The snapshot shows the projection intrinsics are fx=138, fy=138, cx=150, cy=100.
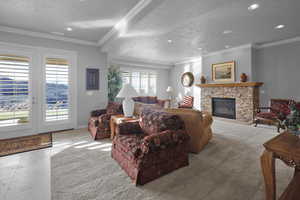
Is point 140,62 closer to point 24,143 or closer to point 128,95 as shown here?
point 128,95

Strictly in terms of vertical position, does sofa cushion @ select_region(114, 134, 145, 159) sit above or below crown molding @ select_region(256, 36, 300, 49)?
below

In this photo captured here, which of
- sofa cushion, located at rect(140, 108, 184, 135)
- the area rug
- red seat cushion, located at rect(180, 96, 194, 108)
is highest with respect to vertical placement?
red seat cushion, located at rect(180, 96, 194, 108)

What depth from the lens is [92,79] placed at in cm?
473

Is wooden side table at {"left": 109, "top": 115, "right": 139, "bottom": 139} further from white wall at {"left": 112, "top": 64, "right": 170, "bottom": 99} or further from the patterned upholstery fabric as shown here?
white wall at {"left": 112, "top": 64, "right": 170, "bottom": 99}

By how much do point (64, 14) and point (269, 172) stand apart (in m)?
4.26

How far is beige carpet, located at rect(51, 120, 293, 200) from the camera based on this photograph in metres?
1.64

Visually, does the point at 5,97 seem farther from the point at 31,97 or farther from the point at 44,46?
the point at 44,46

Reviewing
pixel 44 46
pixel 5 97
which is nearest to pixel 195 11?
pixel 44 46

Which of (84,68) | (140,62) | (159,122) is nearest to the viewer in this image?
(159,122)

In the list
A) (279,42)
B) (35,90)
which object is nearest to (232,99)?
Result: (279,42)

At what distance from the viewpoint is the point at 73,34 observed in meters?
4.02

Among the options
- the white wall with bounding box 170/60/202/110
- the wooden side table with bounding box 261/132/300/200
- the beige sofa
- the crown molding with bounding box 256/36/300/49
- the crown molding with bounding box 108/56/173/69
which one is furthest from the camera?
the white wall with bounding box 170/60/202/110

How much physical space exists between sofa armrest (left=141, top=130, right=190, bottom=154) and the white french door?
3574mm

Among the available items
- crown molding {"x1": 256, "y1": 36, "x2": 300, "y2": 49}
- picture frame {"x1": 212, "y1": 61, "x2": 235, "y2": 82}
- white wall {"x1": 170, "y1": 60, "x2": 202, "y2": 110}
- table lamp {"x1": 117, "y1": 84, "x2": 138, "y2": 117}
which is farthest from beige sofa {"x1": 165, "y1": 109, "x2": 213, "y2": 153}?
white wall {"x1": 170, "y1": 60, "x2": 202, "y2": 110}
